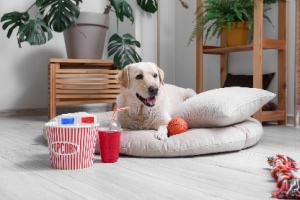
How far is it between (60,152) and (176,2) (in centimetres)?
320

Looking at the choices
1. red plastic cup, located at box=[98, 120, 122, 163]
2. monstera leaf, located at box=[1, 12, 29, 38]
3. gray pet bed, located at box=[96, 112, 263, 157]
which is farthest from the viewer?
monstera leaf, located at box=[1, 12, 29, 38]

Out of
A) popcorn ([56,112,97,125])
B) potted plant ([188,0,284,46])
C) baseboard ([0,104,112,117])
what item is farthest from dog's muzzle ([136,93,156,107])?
baseboard ([0,104,112,117])

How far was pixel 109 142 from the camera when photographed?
1.57 metres

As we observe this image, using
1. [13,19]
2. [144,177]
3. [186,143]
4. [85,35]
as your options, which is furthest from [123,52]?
[144,177]

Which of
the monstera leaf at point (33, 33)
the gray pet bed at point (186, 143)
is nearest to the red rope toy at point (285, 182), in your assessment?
the gray pet bed at point (186, 143)

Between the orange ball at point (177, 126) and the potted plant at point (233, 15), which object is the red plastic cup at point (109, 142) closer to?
the orange ball at point (177, 126)

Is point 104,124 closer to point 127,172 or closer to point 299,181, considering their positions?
point 127,172

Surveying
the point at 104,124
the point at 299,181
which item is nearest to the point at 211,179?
the point at 299,181

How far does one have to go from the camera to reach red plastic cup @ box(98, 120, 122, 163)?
156cm

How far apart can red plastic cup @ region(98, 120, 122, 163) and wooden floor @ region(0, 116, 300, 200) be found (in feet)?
0.13

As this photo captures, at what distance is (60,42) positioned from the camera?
13.6 ft

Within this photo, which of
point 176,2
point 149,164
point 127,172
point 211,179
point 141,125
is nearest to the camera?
point 211,179

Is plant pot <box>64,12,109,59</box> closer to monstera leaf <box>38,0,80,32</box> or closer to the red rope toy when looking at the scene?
monstera leaf <box>38,0,80,32</box>

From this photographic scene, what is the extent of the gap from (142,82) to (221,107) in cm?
42
